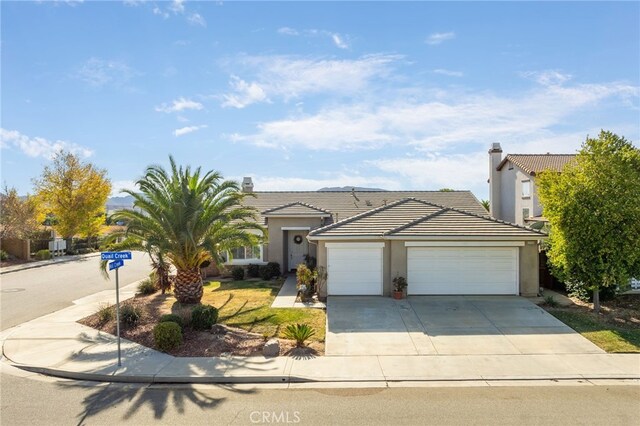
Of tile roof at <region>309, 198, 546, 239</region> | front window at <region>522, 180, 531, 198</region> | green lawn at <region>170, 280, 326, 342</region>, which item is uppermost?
front window at <region>522, 180, 531, 198</region>

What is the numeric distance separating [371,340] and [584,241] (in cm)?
794

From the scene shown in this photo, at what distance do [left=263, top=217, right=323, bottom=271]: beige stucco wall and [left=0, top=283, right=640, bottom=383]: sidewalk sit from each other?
11.2m

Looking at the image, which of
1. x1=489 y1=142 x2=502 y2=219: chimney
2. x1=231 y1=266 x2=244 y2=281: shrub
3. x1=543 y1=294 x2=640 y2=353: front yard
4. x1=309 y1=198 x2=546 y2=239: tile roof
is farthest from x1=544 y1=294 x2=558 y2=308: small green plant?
x1=489 y1=142 x2=502 y2=219: chimney

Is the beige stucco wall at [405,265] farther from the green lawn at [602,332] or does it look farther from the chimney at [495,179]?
the chimney at [495,179]

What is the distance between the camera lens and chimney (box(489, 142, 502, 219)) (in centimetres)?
3262

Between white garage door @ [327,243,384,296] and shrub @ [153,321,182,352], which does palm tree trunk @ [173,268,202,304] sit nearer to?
shrub @ [153,321,182,352]

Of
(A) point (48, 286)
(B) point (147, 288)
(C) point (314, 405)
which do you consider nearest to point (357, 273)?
(C) point (314, 405)

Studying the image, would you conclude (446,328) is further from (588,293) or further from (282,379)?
(588,293)

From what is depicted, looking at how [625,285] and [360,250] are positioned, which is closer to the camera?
[625,285]

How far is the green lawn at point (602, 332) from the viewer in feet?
34.6

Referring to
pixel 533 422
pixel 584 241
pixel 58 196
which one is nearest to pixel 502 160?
pixel 584 241

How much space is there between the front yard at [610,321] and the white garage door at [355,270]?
6117mm

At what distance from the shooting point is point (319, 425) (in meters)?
6.81

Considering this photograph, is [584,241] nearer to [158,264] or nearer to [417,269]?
[417,269]
